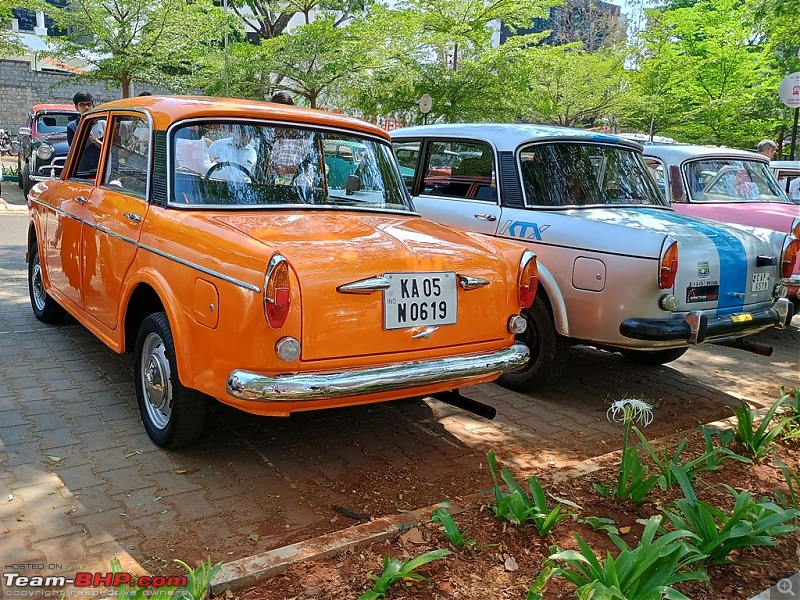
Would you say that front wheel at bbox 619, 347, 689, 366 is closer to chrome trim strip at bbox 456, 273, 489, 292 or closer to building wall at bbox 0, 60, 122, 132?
chrome trim strip at bbox 456, 273, 489, 292

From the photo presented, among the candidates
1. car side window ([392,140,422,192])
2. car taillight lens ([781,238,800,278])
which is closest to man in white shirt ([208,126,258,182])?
car side window ([392,140,422,192])

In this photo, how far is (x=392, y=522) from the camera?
3.08 m

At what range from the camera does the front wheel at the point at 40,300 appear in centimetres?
610

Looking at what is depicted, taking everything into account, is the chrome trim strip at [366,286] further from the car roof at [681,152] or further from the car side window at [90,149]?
the car roof at [681,152]

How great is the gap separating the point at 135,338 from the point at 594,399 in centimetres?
322

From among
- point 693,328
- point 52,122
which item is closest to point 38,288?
point 693,328

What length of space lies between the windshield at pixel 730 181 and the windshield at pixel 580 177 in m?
1.86

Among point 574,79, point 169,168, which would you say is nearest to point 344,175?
point 169,168

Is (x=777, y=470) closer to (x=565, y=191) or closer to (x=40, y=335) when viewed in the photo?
(x=565, y=191)

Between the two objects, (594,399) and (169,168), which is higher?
(169,168)

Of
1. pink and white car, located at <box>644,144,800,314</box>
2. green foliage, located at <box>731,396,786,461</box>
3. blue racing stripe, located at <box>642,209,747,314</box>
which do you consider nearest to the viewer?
green foliage, located at <box>731,396,786,461</box>

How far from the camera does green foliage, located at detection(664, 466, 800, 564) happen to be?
2862mm

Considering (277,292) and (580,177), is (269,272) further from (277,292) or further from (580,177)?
(580,177)

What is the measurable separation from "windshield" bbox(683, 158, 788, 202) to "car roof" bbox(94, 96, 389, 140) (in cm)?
435
